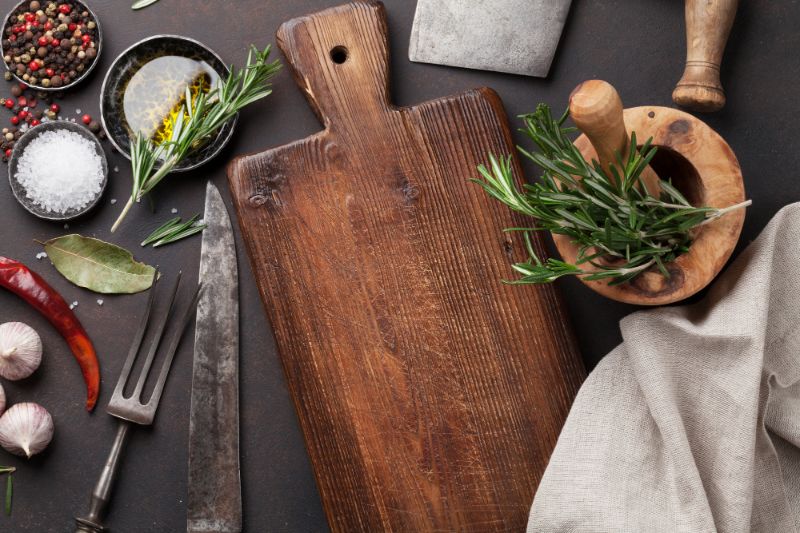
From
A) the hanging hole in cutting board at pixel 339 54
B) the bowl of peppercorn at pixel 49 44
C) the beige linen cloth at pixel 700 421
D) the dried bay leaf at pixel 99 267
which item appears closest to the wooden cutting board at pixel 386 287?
the hanging hole in cutting board at pixel 339 54

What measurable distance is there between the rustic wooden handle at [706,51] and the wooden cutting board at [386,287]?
28cm

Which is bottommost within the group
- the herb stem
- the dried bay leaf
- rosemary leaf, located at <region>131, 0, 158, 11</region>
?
the dried bay leaf

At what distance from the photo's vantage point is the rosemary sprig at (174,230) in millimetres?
1258

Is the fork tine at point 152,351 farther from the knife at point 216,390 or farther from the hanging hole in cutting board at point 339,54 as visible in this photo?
the hanging hole in cutting board at point 339,54

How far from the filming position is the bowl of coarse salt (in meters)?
1.24

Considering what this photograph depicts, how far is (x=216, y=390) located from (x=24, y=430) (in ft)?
1.06

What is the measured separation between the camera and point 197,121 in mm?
1174

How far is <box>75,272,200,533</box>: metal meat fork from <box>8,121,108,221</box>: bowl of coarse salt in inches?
7.4

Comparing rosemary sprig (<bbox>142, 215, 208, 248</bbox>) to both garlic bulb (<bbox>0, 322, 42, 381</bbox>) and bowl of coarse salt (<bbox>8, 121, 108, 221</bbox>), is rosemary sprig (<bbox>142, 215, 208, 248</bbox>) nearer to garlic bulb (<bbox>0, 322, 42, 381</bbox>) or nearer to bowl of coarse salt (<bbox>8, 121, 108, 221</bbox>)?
bowl of coarse salt (<bbox>8, 121, 108, 221</bbox>)

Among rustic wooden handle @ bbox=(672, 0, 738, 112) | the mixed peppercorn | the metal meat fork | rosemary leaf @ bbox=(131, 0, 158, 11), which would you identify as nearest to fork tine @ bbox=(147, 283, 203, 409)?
the metal meat fork

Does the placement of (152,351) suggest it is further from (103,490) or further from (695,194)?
(695,194)

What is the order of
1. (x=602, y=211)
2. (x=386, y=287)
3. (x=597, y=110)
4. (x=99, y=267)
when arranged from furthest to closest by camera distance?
(x=99, y=267) < (x=386, y=287) < (x=602, y=211) < (x=597, y=110)

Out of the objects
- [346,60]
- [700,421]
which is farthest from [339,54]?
[700,421]

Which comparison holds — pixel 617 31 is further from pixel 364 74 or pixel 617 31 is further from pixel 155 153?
pixel 155 153
